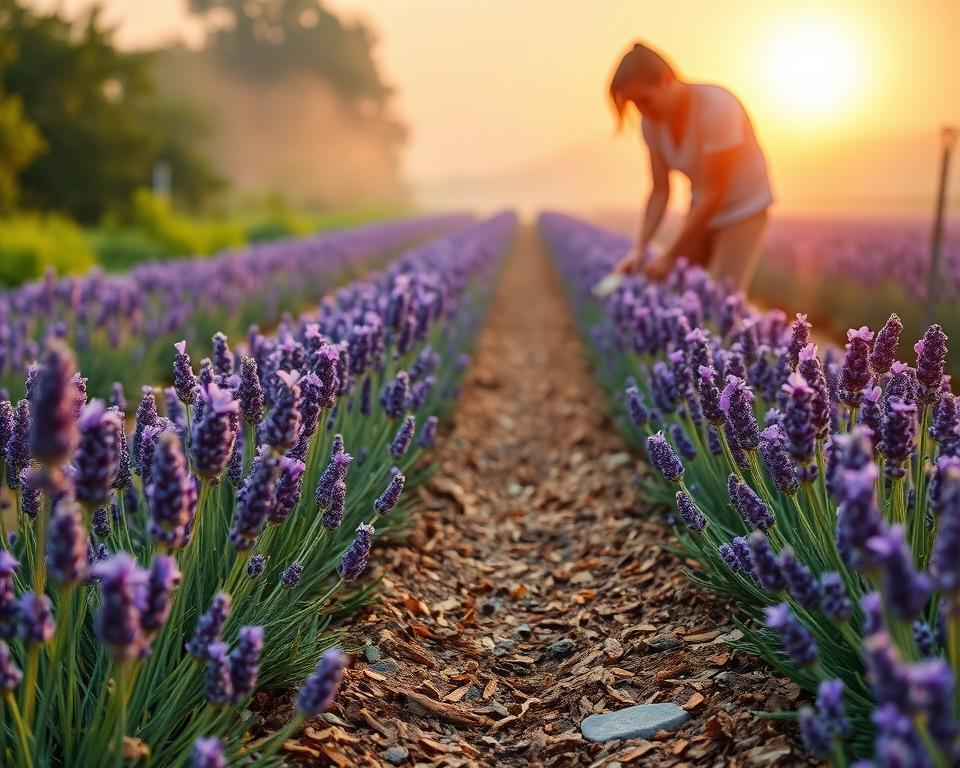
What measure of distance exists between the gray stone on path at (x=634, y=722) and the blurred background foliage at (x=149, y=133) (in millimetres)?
Result: 6278

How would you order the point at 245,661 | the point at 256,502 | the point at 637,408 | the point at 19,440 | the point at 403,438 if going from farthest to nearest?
the point at 637,408, the point at 403,438, the point at 19,440, the point at 256,502, the point at 245,661

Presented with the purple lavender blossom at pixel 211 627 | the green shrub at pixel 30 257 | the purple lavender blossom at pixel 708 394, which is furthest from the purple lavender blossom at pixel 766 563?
the green shrub at pixel 30 257

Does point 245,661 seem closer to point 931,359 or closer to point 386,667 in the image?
point 386,667

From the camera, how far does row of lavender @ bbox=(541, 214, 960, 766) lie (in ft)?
4.18

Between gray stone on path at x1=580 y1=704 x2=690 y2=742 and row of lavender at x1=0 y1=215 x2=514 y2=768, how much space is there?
72 centimetres

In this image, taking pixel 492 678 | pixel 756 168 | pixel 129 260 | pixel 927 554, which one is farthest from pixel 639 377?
pixel 129 260

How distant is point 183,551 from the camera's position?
213 centimetres

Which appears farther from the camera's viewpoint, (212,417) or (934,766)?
(212,417)

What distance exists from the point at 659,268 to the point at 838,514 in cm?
365

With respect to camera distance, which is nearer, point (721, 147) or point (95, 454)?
point (95, 454)

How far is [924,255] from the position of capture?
29.1ft

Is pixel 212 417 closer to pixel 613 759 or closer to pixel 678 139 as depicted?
pixel 613 759

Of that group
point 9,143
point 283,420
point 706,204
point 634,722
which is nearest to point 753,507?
point 634,722

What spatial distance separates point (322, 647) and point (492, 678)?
647 mm
